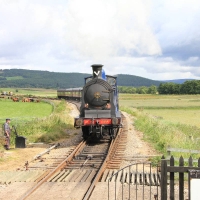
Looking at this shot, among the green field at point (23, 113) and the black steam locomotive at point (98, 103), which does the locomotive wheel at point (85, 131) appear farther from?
the green field at point (23, 113)

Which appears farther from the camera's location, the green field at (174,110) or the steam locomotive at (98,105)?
the green field at (174,110)

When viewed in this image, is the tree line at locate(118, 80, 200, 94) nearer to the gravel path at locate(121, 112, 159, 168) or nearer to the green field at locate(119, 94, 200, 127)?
the green field at locate(119, 94, 200, 127)

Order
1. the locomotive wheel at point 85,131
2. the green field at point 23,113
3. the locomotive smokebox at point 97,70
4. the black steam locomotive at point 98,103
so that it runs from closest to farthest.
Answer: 1. the black steam locomotive at point 98,103
2. the locomotive smokebox at point 97,70
3. the locomotive wheel at point 85,131
4. the green field at point 23,113

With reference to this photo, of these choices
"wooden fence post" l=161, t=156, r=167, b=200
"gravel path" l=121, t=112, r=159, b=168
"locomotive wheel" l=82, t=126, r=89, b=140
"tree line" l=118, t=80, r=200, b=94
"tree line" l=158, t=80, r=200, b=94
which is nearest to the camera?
"wooden fence post" l=161, t=156, r=167, b=200

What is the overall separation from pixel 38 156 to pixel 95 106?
159 inches

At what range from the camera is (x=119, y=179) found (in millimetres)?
8750

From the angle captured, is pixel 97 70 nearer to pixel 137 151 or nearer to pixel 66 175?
pixel 137 151

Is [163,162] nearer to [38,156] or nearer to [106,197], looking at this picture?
[106,197]

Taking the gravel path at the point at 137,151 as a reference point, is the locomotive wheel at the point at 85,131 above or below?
above

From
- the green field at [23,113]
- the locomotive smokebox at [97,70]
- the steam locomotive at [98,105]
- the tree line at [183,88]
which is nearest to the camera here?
the steam locomotive at [98,105]

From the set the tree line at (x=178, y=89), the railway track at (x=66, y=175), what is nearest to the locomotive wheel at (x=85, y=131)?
the railway track at (x=66, y=175)

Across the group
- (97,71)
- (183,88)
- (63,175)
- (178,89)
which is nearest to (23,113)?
(97,71)

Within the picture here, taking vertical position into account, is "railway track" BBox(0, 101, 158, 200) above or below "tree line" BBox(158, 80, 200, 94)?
below

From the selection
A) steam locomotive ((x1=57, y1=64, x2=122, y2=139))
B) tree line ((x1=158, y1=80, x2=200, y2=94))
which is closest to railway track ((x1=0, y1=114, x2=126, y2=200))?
steam locomotive ((x1=57, y1=64, x2=122, y2=139))
